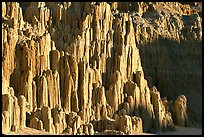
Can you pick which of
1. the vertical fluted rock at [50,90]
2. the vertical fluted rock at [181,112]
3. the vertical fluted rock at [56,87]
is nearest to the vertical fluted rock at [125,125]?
the vertical fluted rock at [56,87]

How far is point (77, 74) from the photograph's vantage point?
48.9 meters

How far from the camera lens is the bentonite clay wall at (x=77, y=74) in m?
43.2

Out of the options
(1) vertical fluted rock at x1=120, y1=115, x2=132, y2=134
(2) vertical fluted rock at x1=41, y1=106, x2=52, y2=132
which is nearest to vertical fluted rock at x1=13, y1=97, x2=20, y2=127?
(2) vertical fluted rock at x1=41, y1=106, x2=52, y2=132

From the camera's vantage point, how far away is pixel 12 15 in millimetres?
51062

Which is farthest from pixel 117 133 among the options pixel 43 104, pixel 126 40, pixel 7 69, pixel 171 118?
pixel 126 40

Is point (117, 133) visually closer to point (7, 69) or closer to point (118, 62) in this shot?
point (7, 69)

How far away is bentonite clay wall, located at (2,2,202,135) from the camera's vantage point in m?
43.2

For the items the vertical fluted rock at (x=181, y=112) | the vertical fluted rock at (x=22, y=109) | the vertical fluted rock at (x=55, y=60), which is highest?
the vertical fluted rock at (x=55, y=60)

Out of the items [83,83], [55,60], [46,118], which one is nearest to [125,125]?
[83,83]

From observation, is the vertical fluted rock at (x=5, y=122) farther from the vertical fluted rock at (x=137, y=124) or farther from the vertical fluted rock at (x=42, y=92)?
the vertical fluted rock at (x=137, y=124)

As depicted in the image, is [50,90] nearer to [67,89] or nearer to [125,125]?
[67,89]

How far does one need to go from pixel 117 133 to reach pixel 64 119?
4641mm

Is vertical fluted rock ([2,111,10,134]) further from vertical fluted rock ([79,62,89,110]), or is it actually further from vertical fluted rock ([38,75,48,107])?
vertical fluted rock ([79,62,89,110])

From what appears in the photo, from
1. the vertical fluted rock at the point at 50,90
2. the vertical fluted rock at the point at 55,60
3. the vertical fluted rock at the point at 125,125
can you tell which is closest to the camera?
the vertical fluted rock at the point at 125,125
